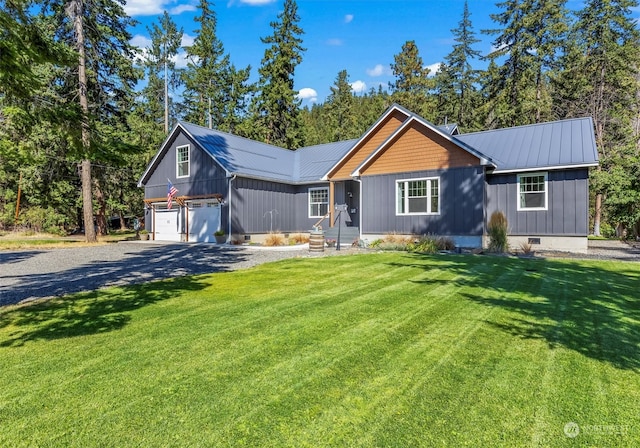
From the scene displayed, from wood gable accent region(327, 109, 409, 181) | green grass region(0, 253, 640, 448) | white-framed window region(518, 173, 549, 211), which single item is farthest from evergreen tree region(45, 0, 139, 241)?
white-framed window region(518, 173, 549, 211)

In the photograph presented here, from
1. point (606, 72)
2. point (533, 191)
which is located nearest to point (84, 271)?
point (533, 191)

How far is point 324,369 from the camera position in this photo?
3182mm

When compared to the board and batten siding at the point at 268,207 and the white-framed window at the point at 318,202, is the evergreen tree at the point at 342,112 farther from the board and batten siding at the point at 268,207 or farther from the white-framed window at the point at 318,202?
the white-framed window at the point at 318,202

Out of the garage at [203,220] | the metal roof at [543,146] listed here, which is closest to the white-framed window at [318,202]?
the garage at [203,220]

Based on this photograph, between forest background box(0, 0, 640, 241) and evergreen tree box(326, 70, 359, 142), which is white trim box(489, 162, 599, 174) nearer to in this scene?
forest background box(0, 0, 640, 241)

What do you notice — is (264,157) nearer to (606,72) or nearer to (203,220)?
(203,220)

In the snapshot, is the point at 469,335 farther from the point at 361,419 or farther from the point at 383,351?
the point at 361,419

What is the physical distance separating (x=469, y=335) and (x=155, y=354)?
3369mm

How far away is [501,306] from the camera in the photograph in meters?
5.24

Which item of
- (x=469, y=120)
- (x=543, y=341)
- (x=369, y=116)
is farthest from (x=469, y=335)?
(x=369, y=116)

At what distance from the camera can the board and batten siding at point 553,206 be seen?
13000 millimetres

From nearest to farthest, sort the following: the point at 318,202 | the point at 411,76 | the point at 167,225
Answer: the point at 318,202 → the point at 167,225 → the point at 411,76

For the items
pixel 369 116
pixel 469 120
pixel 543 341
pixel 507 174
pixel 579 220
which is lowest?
pixel 543 341

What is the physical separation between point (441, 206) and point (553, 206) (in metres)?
4.02
